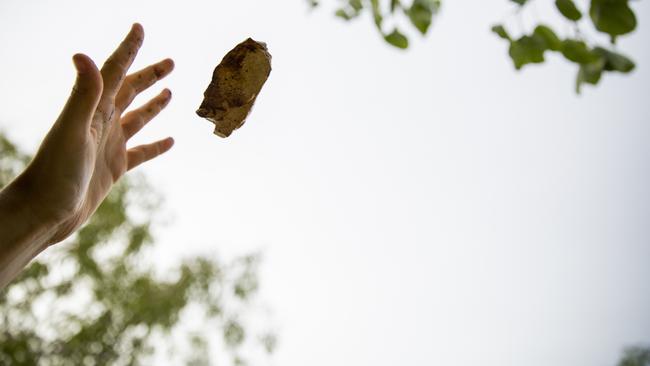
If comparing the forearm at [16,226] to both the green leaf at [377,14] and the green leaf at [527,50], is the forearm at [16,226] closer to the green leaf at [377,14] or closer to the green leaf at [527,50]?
the green leaf at [377,14]

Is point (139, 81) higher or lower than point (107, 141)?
higher

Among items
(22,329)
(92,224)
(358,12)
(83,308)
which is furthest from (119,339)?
(358,12)

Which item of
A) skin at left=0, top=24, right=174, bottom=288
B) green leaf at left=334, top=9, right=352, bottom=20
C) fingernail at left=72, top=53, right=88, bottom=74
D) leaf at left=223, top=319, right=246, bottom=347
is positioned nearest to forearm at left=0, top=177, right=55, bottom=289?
skin at left=0, top=24, right=174, bottom=288

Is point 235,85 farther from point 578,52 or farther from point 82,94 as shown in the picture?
point 578,52

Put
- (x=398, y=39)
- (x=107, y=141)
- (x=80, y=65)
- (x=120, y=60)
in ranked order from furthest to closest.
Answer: (x=107, y=141) < (x=120, y=60) < (x=80, y=65) < (x=398, y=39)

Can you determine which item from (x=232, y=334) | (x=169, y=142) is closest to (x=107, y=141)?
(x=169, y=142)

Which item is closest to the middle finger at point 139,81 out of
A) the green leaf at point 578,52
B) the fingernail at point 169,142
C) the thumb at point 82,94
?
the fingernail at point 169,142

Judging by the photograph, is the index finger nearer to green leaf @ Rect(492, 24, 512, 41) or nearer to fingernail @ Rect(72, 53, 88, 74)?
fingernail @ Rect(72, 53, 88, 74)
